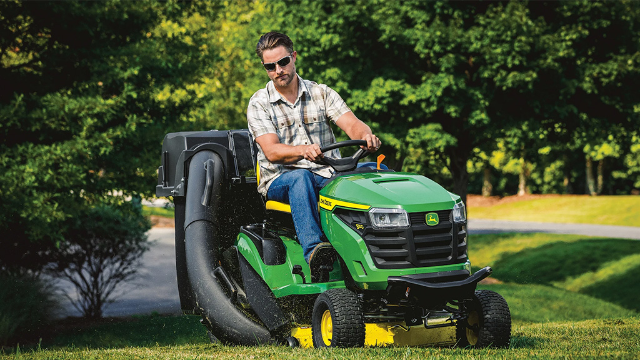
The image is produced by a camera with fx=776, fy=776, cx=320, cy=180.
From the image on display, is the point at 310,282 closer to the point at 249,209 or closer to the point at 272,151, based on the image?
the point at 272,151

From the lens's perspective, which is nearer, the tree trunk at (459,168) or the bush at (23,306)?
the bush at (23,306)

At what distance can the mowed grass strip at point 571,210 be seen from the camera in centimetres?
3294

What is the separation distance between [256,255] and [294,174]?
2.79ft

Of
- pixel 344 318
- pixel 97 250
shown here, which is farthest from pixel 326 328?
pixel 97 250

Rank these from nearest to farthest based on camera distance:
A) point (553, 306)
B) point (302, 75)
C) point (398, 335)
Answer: point (398, 335)
point (553, 306)
point (302, 75)

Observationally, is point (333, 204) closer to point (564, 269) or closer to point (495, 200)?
point (564, 269)

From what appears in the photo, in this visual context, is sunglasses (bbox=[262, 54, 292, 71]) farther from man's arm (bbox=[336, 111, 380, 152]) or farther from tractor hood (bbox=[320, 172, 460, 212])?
tractor hood (bbox=[320, 172, 460, 212])

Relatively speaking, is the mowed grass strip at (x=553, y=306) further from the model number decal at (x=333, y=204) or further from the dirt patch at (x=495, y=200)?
the dirt patch at (x=495, y=200)

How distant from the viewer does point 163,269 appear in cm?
2095

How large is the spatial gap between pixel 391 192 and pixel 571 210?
32850 mm

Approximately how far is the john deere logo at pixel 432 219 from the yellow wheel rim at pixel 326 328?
923 millimetres

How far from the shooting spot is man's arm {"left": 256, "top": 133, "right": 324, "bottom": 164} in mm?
5473

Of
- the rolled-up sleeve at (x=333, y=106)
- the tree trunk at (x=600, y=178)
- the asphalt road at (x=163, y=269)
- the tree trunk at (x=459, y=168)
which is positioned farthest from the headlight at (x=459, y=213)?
the tree trunk at (x=600, y=178)

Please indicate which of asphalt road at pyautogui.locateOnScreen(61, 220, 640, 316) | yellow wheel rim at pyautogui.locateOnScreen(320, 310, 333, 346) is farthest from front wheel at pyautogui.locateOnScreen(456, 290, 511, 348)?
asphalt road at pyautogui.locateOnScreen(61, 220, 640, 316)
